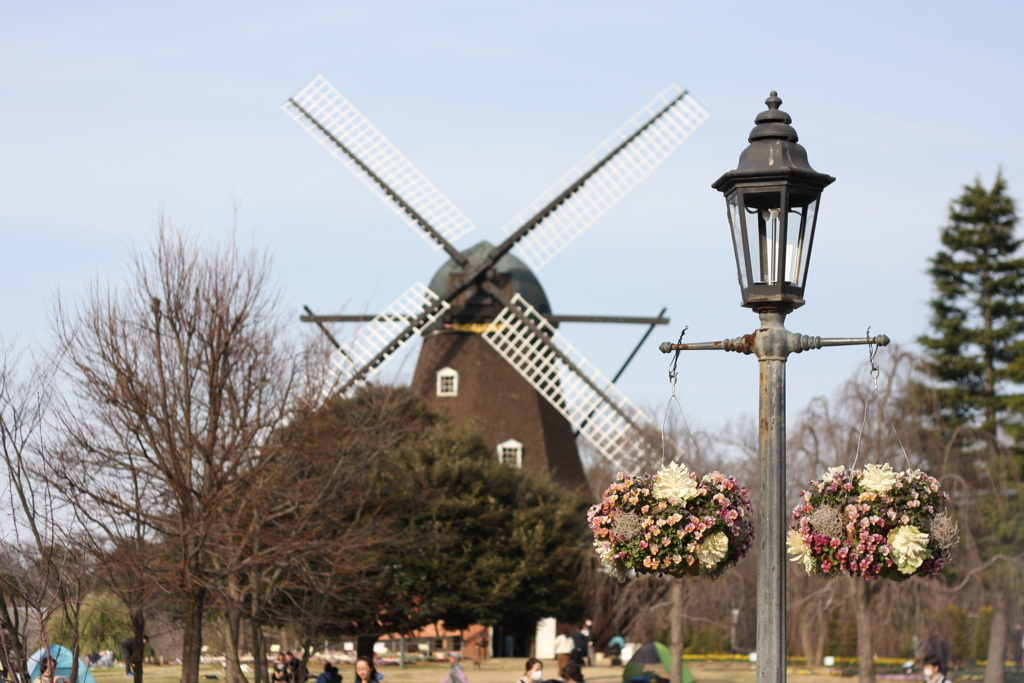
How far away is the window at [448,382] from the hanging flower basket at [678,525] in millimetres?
26857

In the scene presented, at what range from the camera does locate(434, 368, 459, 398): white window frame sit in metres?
33.4

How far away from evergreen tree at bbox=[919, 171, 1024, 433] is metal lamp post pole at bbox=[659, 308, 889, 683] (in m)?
25.5

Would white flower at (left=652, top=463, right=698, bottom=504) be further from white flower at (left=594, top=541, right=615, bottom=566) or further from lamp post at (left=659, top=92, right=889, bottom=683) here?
lamp post at (left=659, top=92, right=889, bottom=683)

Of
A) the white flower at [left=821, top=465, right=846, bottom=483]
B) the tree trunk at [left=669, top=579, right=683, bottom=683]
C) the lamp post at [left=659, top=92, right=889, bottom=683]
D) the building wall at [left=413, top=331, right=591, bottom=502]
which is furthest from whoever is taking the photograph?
the building wall at [left=413, top=331, right=591, bottom=502]

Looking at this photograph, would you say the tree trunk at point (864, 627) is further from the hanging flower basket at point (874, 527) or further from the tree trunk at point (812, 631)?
the hanging flower basket at point (874, 527)

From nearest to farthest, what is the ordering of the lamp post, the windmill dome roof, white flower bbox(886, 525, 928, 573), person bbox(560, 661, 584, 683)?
1. the lamp post
2. white flower bbox(886, 525, 928, 573)
3. person bbox(560, 661, 584, 683)
4. the windmill dome roof

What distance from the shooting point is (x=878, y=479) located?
608 centimetres

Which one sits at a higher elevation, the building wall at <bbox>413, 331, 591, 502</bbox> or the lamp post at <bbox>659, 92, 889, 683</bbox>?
the building wall at <bbox>413, 331, 591, 502</bbox>

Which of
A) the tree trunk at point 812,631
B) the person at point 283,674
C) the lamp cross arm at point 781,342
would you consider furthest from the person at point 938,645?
the lamp cross arm at point 781,342

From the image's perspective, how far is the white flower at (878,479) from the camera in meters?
6.05

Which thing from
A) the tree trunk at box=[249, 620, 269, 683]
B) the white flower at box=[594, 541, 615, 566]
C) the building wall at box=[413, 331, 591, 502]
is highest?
the building wall at box=[413, 331, 591, 502]

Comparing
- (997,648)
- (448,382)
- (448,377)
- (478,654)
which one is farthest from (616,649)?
(997,648)

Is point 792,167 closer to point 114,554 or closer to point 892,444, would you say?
point 114,554

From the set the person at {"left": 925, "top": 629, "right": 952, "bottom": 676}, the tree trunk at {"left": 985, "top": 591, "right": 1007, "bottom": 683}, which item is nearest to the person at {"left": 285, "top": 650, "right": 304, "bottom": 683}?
the person at {"left": 925, "top": 629, "right": 952, "bottom": 676}
